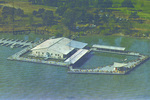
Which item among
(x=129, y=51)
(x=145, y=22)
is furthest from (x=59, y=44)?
(x=145, y=22)

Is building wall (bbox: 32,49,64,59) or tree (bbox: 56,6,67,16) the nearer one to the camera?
building wall (bbox: 32,49,64,59)

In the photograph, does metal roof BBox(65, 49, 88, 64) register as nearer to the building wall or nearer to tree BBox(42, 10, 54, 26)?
the building wall

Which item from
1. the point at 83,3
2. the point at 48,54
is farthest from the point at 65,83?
the point at 83,3

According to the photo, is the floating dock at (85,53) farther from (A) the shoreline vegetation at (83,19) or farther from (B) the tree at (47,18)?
(B) the tree at (47,18)

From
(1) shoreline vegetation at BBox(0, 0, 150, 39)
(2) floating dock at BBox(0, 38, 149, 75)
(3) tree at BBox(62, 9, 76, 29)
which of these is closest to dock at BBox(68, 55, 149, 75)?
(2) floating dock at BBox(0, 38, 149, 75)

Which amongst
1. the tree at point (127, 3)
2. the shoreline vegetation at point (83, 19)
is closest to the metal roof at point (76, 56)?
the shoreline vegetation at point (83, 19)

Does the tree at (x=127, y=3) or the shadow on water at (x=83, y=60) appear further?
the tree at (x=127, y=3)
